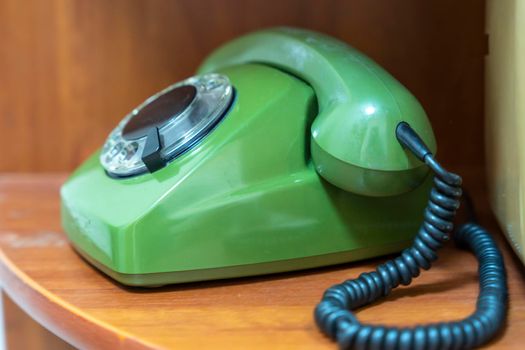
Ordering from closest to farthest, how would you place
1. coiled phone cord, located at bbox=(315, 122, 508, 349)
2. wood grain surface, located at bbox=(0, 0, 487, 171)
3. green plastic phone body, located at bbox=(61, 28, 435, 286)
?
coiled phone cord, located at bbox=(315, 122, 508, 349)
green plastic phone body, located at bbox=(61, 28, 435, 286)
wood grain surface, located at bbox=(0, 0, 487, 171)

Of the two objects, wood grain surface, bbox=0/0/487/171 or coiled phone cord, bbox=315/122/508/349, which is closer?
coiled phone cord, bbox=315/122/508/349

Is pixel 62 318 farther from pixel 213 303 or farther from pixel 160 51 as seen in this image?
pixel 160 51

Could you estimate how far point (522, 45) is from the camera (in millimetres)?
518

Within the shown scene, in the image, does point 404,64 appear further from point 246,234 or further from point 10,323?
point 10,323

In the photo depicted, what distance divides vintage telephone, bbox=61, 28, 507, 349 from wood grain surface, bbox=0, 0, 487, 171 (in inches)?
8.8

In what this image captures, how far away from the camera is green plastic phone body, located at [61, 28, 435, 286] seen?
56cm

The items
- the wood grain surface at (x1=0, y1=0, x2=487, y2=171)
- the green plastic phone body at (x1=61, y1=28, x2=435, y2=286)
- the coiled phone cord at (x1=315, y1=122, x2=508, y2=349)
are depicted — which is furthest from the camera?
the wood grain surface at (x1=0, y1=0, x2=487, y2=171)

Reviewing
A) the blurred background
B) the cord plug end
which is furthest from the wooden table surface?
the blurred background

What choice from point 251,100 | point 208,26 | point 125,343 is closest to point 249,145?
point 251,100

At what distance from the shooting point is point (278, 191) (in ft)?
1.90

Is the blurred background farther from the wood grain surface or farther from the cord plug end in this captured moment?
the cord plug end

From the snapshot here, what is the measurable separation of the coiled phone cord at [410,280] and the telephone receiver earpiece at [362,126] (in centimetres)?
2

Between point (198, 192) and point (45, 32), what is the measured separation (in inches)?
16.6

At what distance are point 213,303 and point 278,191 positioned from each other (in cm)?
10
